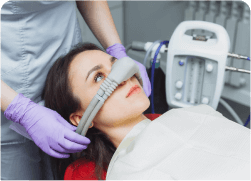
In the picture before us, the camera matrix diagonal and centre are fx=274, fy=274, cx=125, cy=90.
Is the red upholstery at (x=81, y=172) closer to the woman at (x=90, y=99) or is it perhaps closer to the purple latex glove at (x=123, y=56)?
the woman at (x=90, y=99)

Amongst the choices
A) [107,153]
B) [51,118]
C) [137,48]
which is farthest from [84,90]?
[137,48]

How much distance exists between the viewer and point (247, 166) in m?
0.92

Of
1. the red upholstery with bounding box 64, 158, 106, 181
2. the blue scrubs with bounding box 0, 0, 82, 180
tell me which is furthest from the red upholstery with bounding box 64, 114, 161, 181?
the blue scrubs with bounding box 0, 0, 82, 180

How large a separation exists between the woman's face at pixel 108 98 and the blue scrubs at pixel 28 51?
0.16 meters

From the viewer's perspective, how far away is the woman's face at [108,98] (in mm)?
1107

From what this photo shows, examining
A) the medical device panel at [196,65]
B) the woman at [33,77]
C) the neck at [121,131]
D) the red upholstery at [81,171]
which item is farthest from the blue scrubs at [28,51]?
the medical device panel at [196,65]

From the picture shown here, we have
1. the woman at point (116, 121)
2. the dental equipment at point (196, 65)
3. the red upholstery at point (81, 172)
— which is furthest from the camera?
the dental equipment at point (196, 65)

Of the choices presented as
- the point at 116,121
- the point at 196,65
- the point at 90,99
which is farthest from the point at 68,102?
the point at 196,65

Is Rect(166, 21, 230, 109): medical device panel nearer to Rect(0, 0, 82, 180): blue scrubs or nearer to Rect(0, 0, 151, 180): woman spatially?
Rect(0, 0, 151, 180): woman

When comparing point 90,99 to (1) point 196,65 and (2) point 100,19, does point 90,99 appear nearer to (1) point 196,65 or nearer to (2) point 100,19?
A: (2) point 100,19

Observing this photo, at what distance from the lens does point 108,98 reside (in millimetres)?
1099

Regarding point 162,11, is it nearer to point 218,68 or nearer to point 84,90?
point 218,68

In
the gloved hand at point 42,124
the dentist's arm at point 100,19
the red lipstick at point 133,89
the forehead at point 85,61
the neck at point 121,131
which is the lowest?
the neck at point 121,131

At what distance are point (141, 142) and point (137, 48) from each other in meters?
0.70
